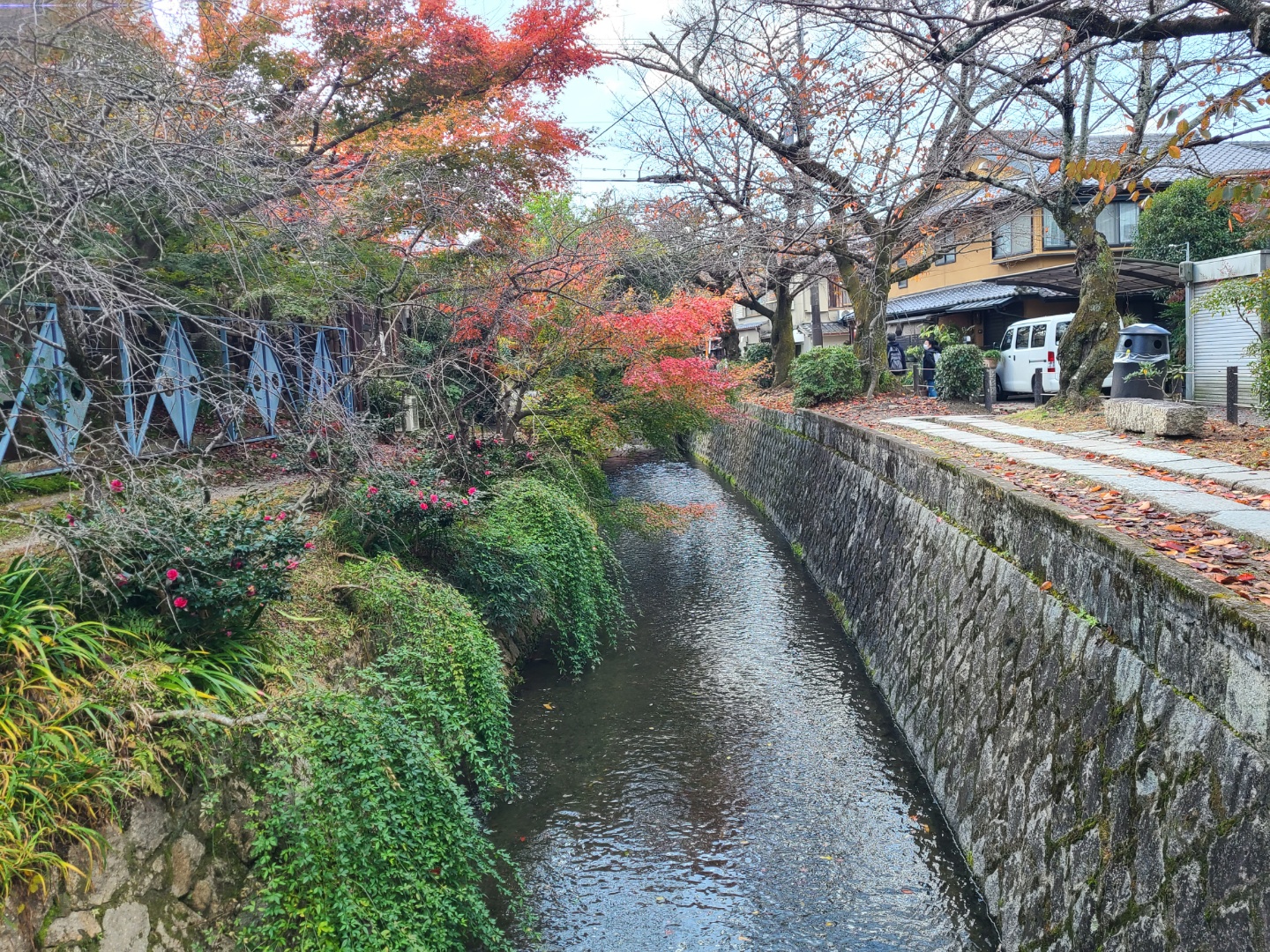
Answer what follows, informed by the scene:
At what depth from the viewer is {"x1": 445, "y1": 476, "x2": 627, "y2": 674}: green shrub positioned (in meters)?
9.24

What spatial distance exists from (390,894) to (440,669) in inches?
82.9

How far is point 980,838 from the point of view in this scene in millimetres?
6309

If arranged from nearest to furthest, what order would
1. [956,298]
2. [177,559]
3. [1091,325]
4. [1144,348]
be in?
1. [177,559]
2. [1091,325]
3. [1144,348]
4. [956,298]

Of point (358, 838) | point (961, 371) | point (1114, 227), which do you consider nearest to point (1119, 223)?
point (1114, 227)

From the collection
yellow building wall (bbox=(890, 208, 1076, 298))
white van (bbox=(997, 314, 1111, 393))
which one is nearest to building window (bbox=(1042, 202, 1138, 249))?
yellow building wall (bbox=(890, 208, 1076, 298))

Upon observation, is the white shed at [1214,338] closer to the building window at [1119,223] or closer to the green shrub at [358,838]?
the building window at [1119,223]

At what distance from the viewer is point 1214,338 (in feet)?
59.6

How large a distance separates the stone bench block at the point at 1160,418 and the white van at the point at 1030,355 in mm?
8518

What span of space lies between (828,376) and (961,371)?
116 inches

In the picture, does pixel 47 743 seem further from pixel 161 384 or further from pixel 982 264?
pixel 982 264

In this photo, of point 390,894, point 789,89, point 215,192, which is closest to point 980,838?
point 390,894

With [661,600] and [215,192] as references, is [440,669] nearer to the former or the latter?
[215,192]

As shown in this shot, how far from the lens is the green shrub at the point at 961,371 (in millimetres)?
19250

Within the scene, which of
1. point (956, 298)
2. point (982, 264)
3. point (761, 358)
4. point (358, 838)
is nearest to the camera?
point (358, 838)
